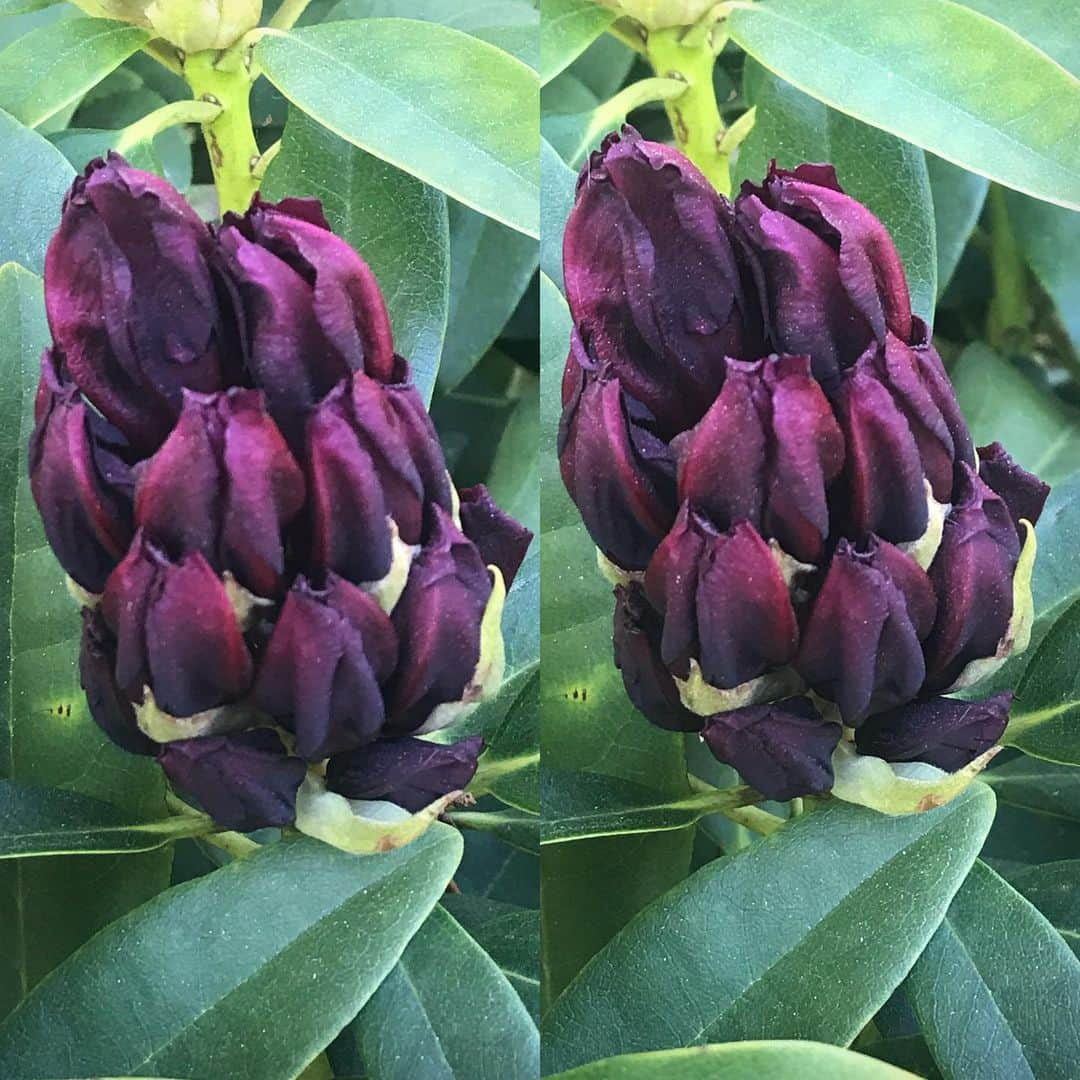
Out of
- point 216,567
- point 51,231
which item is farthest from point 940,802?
point 51,231

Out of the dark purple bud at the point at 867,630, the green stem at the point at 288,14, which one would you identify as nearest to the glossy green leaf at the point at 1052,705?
the dark purple bud at the point at 867,630

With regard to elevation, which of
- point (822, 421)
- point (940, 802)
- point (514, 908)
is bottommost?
point (514, 908)

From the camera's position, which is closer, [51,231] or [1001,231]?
[51,231]

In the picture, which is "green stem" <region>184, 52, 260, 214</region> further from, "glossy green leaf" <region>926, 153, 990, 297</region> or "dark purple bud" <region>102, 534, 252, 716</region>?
"glossy green leaf" <region>926, 153, 990, 297</region>

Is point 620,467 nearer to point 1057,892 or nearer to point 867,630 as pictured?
point 867,630

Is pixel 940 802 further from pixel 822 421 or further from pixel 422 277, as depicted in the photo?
pixel 422 277

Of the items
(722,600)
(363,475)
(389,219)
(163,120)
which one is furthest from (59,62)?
(722,600)
